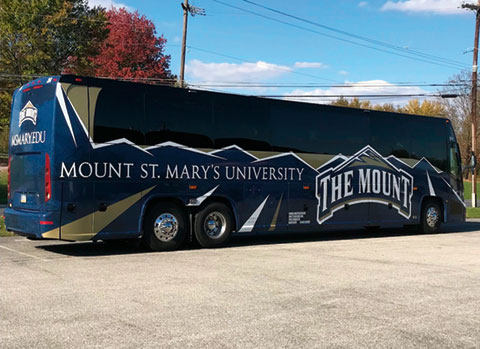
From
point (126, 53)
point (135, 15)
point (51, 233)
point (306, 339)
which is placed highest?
point (135, 15)

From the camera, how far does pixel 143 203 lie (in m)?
11.1

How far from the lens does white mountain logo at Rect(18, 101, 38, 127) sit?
1077 centimetres

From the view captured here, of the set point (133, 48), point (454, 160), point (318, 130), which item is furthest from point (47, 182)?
point (133, 48)

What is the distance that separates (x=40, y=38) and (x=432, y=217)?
25078 millimetres

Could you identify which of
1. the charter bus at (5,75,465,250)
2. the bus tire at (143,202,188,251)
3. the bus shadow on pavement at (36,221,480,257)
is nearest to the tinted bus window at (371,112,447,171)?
the charter bus at (5,75,465,250)

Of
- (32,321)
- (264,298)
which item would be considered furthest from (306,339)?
(32,321)

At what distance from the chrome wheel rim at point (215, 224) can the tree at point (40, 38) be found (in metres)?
21.8

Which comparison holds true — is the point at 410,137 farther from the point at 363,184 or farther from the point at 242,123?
the point at 242,123

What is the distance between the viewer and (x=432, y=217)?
16.9 meters

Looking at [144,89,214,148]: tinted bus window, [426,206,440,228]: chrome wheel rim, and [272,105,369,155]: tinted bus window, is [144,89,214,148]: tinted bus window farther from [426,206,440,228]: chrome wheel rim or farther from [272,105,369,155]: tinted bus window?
[426,206,440,228]: chrome wheel rim

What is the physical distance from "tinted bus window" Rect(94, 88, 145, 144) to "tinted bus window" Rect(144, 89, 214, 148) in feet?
0.69

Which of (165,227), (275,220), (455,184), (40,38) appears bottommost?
(165,227)

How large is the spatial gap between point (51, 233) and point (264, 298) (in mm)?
4884

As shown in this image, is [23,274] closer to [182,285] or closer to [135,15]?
[182,285]
